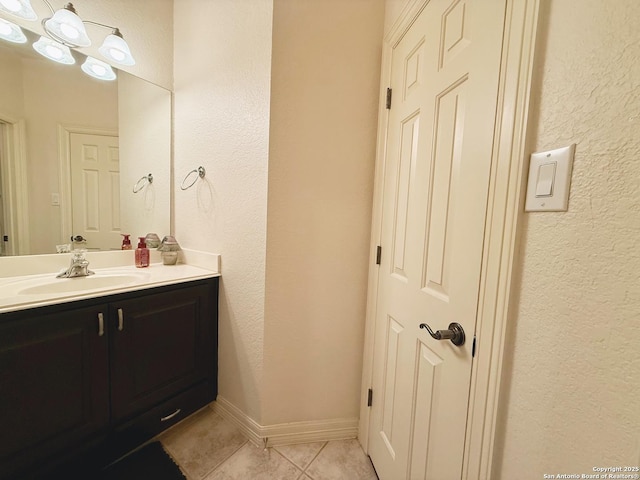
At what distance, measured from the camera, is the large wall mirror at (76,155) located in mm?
1154

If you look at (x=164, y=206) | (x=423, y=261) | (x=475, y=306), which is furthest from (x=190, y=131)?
(x=475, y=306)

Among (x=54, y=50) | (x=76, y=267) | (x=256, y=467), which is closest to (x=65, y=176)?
(x=76, y=267)

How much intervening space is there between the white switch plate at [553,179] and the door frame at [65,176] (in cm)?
200

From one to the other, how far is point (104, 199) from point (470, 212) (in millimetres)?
1891

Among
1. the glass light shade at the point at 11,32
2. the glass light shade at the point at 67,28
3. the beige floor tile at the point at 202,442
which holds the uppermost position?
the glass light shade at the point at 67,28

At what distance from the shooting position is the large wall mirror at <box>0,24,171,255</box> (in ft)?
3.79

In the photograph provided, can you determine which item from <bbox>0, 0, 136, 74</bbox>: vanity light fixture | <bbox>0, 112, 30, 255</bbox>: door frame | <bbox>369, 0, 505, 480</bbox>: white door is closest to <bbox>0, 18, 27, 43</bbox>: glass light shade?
<bbox>0, 0, 136, 74</bbox>: vanity light fixture

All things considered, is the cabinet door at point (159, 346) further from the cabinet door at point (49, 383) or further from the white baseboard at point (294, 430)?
the white baseboard at point (294, 430)

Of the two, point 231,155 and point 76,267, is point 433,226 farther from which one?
point 76,267

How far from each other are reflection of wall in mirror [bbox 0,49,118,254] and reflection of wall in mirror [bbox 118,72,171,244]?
6.4 inches

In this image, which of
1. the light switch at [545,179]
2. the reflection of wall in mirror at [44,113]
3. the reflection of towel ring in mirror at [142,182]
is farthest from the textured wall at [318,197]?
the reflection of wall in mirror at [44,113]

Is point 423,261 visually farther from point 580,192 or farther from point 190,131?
point 190,131

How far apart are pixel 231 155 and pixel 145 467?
60.3 inches

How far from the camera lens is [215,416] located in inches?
55.7
